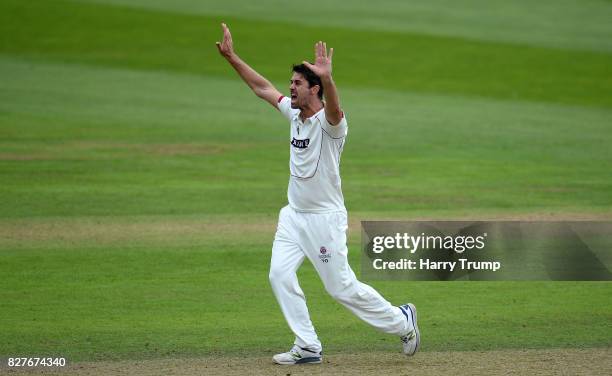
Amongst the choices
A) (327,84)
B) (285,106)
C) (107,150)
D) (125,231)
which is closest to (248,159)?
(107,150)

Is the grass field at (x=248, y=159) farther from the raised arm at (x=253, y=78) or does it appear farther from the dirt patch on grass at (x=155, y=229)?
the raised arm at (x=253, y=78)

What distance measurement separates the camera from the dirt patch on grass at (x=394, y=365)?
9477 mm

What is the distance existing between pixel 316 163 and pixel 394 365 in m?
1.75

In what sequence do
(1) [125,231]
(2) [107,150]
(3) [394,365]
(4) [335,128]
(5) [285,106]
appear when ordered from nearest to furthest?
(4) [335,128], (3) [394,365], (5) [285,106], (1) [125,231], (2) [107,150]

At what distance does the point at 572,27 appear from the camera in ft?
123

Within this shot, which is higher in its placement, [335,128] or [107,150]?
[335,128]

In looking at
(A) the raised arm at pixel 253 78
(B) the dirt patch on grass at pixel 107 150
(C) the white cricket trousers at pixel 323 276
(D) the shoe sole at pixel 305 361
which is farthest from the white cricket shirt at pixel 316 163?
(B) the dirt patch on grass at pixel 107 150

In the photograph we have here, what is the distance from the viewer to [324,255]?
9664mm

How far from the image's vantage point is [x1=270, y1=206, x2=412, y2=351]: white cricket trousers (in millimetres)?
9656

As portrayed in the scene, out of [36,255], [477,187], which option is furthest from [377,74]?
[36,255]

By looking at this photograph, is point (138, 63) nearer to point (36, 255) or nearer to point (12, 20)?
point (12, 20)

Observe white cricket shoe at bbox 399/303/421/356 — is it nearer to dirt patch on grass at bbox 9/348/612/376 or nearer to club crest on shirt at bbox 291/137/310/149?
dirt patch on grass at bbox 9/348/612/376

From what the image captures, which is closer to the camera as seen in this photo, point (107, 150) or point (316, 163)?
point (316, 163)

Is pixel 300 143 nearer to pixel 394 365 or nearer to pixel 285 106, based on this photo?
pixel 285 106
